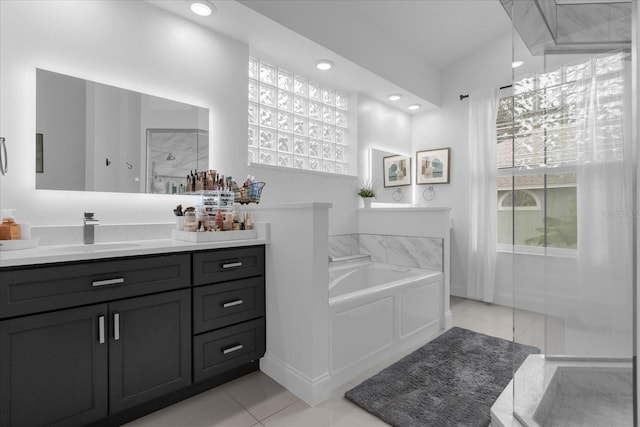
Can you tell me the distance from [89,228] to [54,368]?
76 cm

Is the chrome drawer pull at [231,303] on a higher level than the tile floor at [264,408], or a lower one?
higher

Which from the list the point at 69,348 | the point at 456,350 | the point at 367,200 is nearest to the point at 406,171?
the point at 367,200

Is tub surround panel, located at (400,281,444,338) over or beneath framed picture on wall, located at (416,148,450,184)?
beneath

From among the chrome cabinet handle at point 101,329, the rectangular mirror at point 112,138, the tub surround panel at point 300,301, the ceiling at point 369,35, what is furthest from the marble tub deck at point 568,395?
the ceiling at point 369,35

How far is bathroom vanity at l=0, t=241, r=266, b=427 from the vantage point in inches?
49.7

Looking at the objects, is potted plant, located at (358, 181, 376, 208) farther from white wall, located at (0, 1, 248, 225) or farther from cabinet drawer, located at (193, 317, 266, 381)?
cabinet drawer, located at (193, 317, 266, 381)

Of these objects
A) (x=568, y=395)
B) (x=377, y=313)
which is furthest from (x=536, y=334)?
(x=377, y=313)

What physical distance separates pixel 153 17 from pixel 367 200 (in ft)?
8.48

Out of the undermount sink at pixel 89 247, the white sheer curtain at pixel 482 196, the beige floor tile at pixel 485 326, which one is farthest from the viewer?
the white sheer curtain at pixel 482 196

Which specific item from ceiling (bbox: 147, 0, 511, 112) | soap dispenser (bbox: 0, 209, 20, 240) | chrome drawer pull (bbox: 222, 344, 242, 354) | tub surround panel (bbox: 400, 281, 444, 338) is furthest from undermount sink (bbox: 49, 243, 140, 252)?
tub surround panel (bbox: 400, 281, 444, 338)

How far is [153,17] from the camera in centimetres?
217

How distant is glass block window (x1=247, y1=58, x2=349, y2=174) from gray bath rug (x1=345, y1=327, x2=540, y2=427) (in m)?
2.02

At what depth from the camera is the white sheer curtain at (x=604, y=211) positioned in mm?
1060

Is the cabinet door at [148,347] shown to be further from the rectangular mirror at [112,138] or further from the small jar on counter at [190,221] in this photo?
the rectangular mirror at [112,138]
